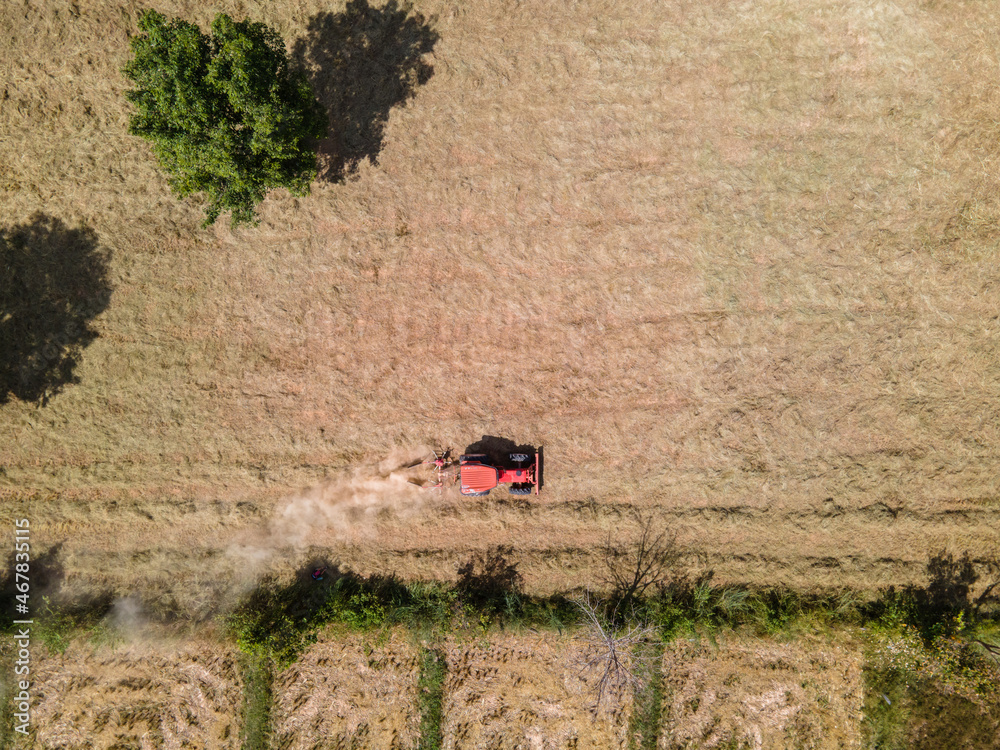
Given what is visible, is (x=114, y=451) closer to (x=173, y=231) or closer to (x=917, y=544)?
(x=173, y=231)

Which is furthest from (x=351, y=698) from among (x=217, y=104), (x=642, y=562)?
(x=217, y=104)

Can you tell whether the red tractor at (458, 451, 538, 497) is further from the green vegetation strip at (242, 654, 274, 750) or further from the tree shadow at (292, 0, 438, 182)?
the tree shadow at (292, 0, 438, 182)

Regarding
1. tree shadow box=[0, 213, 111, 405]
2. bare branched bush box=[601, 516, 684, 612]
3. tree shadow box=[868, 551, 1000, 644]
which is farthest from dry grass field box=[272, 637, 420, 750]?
tree shadow box=[868, 551, 1000, 644]

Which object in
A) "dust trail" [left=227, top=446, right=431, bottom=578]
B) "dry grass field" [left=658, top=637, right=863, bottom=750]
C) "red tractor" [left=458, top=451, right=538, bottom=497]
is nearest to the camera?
"red tractor" [left=458, top=451, right=538, bottom=497]

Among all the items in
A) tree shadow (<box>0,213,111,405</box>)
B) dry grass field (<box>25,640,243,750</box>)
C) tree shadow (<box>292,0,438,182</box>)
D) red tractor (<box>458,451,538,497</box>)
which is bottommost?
dry grass field (<box>25,640,243,750</box>)

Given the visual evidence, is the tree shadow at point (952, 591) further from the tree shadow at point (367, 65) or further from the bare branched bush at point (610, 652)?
the tree shadow at point (367, 65)

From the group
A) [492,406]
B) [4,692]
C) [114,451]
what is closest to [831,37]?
[492,406]
